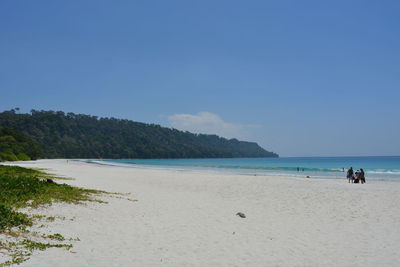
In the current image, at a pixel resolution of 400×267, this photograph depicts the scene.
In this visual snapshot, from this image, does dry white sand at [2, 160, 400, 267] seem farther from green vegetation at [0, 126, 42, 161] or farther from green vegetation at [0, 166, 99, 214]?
green vegetation at [0, 126, 42, 161]

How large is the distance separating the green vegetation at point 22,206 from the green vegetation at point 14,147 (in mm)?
71482

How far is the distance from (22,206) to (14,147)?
9352 centimetres

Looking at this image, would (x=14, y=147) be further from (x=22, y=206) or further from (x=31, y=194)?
(x=22, y=206)

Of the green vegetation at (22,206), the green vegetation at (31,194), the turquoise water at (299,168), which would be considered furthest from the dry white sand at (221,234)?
the turquoise water at (299,168)

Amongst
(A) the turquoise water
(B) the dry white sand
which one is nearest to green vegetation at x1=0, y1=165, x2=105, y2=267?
(B) the dry white sand

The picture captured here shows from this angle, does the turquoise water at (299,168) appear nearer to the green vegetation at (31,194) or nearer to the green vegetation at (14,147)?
the green vegetation at (14,147)

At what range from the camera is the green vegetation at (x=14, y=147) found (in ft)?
284

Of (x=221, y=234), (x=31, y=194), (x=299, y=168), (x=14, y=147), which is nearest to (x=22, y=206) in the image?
(x=31, y=194)

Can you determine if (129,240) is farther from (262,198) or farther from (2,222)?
(262,198)

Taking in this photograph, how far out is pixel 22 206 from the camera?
40.7 feet

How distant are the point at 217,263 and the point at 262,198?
528 inches

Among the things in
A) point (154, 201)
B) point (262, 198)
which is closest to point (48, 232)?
point (154, 201)

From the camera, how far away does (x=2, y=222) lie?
963 centimetres

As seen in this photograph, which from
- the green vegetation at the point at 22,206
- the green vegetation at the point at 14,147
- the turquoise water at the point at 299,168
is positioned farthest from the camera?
the green vegetation at the point at 14,147
